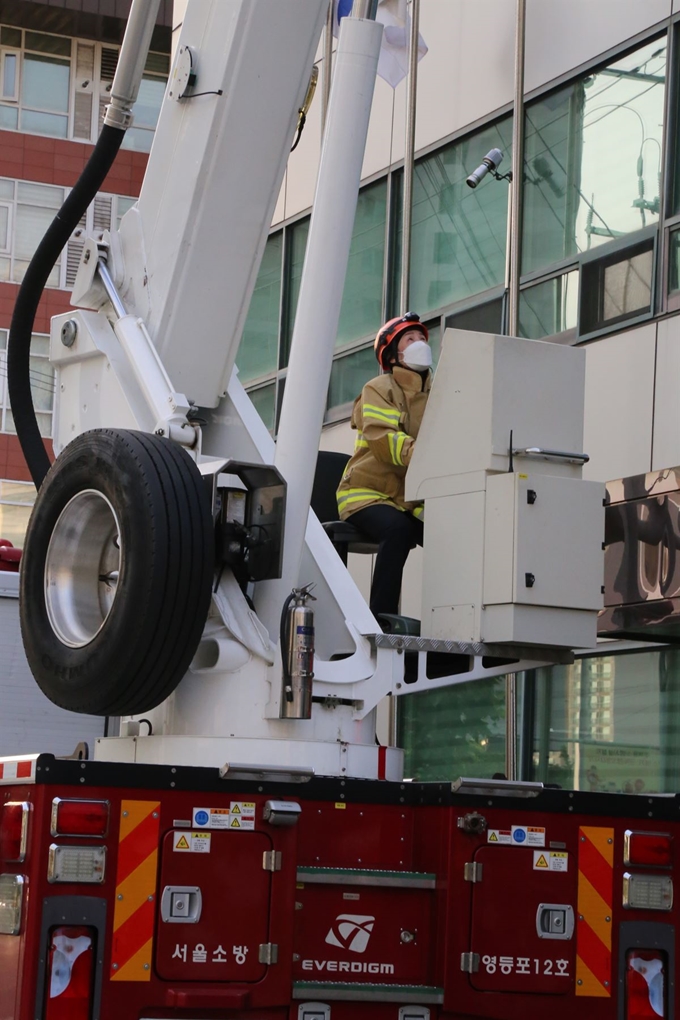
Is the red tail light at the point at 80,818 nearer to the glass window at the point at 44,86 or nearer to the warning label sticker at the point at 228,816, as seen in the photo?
the warning label sticker at the point at 228,816

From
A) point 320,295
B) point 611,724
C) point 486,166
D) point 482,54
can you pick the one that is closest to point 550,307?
point 486,166

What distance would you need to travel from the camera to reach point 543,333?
10281 millimetres

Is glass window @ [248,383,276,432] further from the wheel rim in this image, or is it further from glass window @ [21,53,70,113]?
glass window @ [21,53,70,113]

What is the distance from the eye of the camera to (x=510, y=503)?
604cm

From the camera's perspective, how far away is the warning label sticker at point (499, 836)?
17.4 feet

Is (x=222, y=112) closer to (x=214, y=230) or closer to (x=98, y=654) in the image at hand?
(x=214, y=230)

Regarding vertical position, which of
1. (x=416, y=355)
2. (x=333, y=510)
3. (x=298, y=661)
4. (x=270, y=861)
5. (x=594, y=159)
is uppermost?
(x=594, y=159)

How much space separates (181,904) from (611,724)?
17.1ft

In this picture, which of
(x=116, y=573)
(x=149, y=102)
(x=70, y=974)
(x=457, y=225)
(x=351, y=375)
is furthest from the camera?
(x=149, y=102)

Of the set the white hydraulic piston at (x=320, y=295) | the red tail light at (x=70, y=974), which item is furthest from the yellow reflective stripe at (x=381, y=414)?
the red tail light at (x=70, y=974)

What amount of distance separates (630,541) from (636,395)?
846mm

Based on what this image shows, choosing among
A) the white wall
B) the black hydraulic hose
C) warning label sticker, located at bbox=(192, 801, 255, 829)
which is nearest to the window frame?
the white wall

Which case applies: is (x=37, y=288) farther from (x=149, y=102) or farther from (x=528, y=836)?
(x=149, y=102)

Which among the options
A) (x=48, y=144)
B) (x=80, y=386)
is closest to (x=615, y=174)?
(x=80, y=386)
